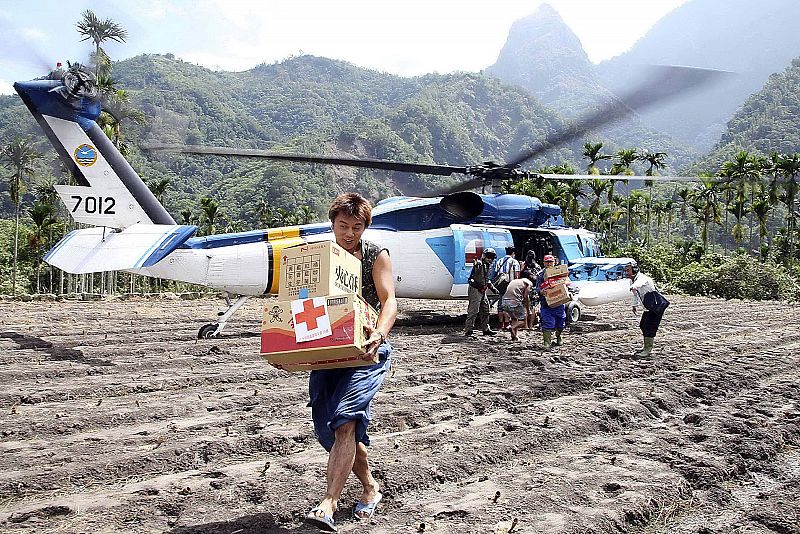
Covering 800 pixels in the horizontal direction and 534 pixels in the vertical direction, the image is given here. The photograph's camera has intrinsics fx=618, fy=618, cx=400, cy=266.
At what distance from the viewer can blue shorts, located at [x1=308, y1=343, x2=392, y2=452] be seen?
11.0 ft

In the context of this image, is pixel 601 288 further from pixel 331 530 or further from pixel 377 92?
pixel 377 92

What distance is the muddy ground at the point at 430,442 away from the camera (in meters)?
3.63

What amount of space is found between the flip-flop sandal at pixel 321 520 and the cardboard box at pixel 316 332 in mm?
759

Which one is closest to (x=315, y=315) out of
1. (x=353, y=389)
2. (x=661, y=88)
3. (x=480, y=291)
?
(x=353, y=389)

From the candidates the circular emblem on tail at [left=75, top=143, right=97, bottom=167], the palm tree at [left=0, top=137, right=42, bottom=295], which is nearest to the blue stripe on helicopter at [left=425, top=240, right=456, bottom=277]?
the circular emblem on tail at [left=75, top=143, right=97, bottom=167]

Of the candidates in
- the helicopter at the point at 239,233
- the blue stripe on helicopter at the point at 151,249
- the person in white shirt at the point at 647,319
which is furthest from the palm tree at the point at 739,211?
the blue stripe on helicopter at the point at 151,249

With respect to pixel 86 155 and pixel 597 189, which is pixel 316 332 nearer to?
pixel 86 155

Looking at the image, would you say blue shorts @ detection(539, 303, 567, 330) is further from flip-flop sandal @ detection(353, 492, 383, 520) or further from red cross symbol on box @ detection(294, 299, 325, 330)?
red cross symbol on box @ detection(294, 299, 325, 330)

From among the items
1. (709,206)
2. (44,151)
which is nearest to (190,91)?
(709,206)

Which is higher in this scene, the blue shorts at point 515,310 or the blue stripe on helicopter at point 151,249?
the blue stripe on helicopter at point 151,249

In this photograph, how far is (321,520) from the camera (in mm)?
3234

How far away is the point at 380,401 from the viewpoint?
21.0ft

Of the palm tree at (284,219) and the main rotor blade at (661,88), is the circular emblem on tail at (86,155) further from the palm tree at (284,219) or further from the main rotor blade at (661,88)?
the palm tree at (284,219)

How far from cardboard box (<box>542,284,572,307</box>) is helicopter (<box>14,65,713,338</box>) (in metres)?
2.20
